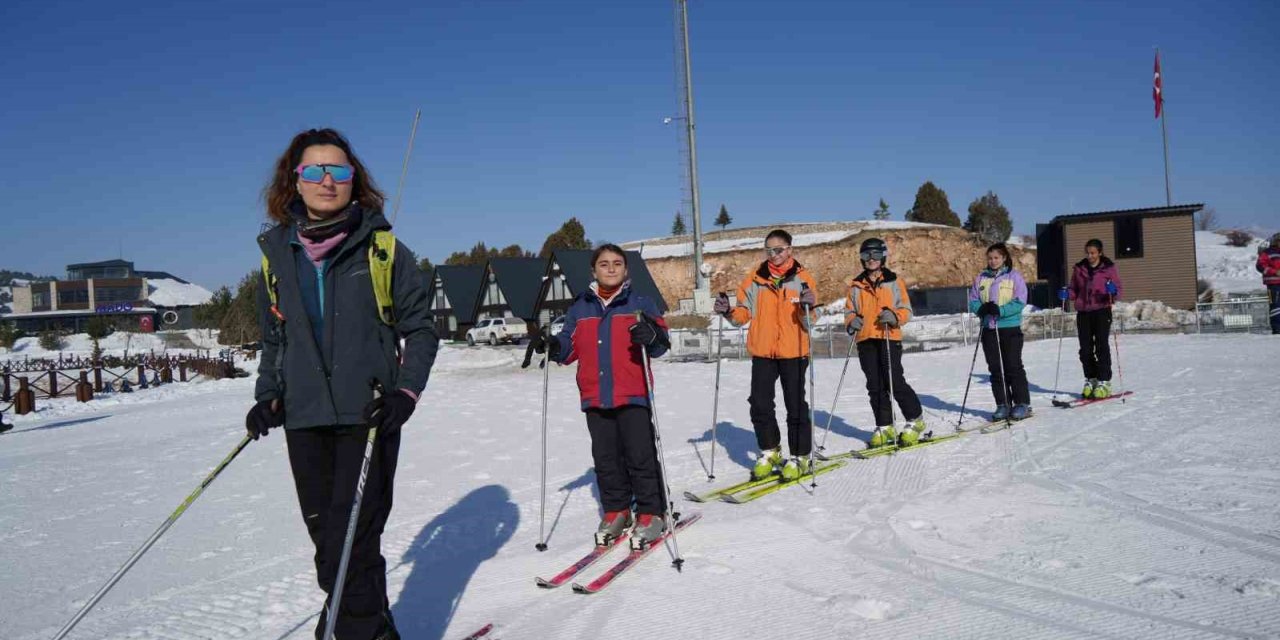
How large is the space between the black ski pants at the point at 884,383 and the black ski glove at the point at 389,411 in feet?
17.6

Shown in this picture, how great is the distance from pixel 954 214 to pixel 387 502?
8098cm

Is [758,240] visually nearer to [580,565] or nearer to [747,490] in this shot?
[747,490]

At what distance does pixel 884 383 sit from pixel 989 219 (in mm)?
66666

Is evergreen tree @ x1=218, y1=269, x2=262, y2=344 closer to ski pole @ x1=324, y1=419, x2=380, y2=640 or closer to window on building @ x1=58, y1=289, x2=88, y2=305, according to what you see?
ski pole @ x1=324, y1=419, x2=380, y2=640

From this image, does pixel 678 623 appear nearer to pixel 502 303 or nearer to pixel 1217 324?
pixel 1217 324

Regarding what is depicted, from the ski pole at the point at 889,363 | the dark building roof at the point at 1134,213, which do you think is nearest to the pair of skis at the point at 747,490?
the ski pole at the point at 889,363

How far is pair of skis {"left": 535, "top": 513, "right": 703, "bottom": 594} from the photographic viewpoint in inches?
148

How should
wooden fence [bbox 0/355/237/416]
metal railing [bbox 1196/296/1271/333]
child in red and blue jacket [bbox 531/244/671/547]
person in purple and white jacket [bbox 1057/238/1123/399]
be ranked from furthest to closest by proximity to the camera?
1. metal railing [bbox 1196/296/1271/333]
2. wooden fence [bbox 0/355/237/416]
3. person in purple and white jacket [bbox 1057/238/1123/399]
4. child in red and blue jacket [bbox 531/244/671/547]

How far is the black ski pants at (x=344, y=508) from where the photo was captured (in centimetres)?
268

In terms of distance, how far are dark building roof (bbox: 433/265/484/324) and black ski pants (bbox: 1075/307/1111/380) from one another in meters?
42.1

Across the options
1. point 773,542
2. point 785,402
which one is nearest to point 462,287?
point 785,402

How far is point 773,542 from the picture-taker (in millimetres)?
4352

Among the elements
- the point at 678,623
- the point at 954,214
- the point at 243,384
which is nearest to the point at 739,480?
the point at 678,623

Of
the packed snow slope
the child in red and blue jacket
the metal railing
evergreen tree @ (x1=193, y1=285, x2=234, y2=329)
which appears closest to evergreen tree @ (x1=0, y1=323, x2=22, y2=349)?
evergreen tree @ (x1=193, y1=285, x2=234, y2=329)
